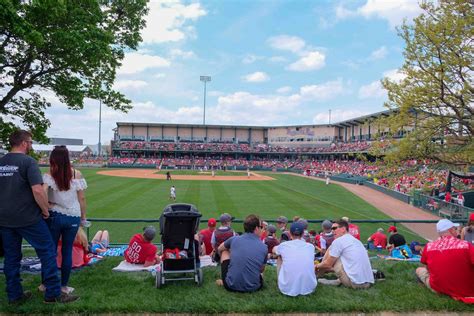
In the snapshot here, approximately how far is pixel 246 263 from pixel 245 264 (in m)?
0.02

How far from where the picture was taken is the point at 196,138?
83562 millimetres

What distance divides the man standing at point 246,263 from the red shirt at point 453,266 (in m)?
2.51

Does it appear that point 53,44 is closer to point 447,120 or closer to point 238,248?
point 238,248

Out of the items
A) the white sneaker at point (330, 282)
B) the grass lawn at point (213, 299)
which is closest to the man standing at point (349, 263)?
the white sneaker at point (330, 282)

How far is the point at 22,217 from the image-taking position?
4379 mm

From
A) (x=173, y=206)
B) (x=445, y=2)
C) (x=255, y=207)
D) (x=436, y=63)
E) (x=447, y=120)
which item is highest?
(x=445, y=2)

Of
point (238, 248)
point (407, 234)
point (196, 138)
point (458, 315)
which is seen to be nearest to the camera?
point (458, 315)

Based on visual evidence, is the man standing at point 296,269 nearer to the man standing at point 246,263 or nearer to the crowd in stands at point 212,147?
the man standing at point 246,263

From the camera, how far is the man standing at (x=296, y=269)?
4938 mm

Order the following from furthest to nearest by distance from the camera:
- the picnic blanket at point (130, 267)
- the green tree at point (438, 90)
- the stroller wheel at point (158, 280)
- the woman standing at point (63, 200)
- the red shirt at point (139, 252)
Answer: the green tree at point (438, 90) → the red shirt at point (139, 252) → the picnic blanket at point (130, 267) → the stroller wheel at point (158, 280) → the woman standing at point (63, 200)

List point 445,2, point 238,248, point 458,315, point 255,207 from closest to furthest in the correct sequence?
1. point 458,315
2. point 238,248
3. point 445,2
4. point 255,207

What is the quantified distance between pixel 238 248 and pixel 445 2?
1292 centimetres

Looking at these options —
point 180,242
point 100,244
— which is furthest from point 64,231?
point 100,244

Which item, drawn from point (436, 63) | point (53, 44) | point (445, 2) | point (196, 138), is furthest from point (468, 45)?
point (196, 138)
